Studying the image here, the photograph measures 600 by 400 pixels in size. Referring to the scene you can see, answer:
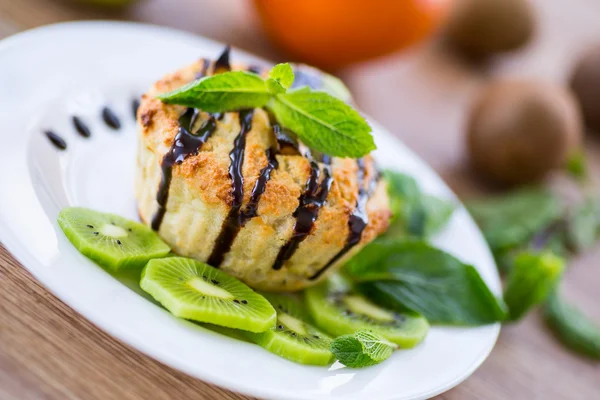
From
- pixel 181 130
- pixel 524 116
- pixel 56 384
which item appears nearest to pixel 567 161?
pixel 524 116

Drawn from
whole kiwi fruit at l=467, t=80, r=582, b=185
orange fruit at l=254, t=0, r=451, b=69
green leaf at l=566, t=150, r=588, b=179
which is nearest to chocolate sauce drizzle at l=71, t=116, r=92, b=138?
orange fruit at l=254, t=0, r=451, b=69

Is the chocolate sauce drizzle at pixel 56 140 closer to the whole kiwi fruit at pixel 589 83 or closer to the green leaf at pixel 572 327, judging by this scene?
the green leaf at pixel 572 327

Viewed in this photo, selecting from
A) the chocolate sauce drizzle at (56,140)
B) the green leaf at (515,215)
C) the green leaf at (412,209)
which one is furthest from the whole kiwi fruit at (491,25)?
the chocolate sauce drizzle at (56,140)

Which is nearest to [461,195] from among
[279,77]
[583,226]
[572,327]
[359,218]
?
[583,226]

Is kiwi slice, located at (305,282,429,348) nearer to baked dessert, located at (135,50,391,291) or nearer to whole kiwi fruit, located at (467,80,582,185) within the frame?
baked dessert, located at (135,50,391,291)

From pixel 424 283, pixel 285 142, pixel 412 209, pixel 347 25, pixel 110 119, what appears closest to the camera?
pixel 285 142

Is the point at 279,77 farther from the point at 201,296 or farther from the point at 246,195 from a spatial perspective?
the point at 201,296
